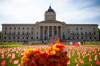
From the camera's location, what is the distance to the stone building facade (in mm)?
113812

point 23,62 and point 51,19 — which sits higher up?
point 51,19

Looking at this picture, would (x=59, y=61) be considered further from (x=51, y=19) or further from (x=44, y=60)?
(x=51, y=19)

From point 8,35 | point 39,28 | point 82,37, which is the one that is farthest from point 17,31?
point 82,37

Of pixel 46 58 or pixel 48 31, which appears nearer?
pixel 46 58

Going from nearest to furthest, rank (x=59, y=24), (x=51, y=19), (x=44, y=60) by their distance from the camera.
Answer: (x=44, y=60), (x=59, y=24), (x=51, y=19)

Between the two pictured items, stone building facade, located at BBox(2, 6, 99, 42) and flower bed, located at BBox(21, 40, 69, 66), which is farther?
stone building facade, located at BBox(2, 6, 99, 42)

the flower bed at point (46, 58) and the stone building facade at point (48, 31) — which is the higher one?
the stone building facade at point (48, 31)

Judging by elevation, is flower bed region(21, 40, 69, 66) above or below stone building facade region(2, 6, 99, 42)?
below

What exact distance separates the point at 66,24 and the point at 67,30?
344cm

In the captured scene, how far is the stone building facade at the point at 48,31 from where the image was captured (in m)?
114

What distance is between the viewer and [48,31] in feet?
378

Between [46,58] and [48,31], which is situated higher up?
[48,31]

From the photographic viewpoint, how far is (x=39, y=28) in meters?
113

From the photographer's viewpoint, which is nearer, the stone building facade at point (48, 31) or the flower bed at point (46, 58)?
the flower bed at point (46, 58)
